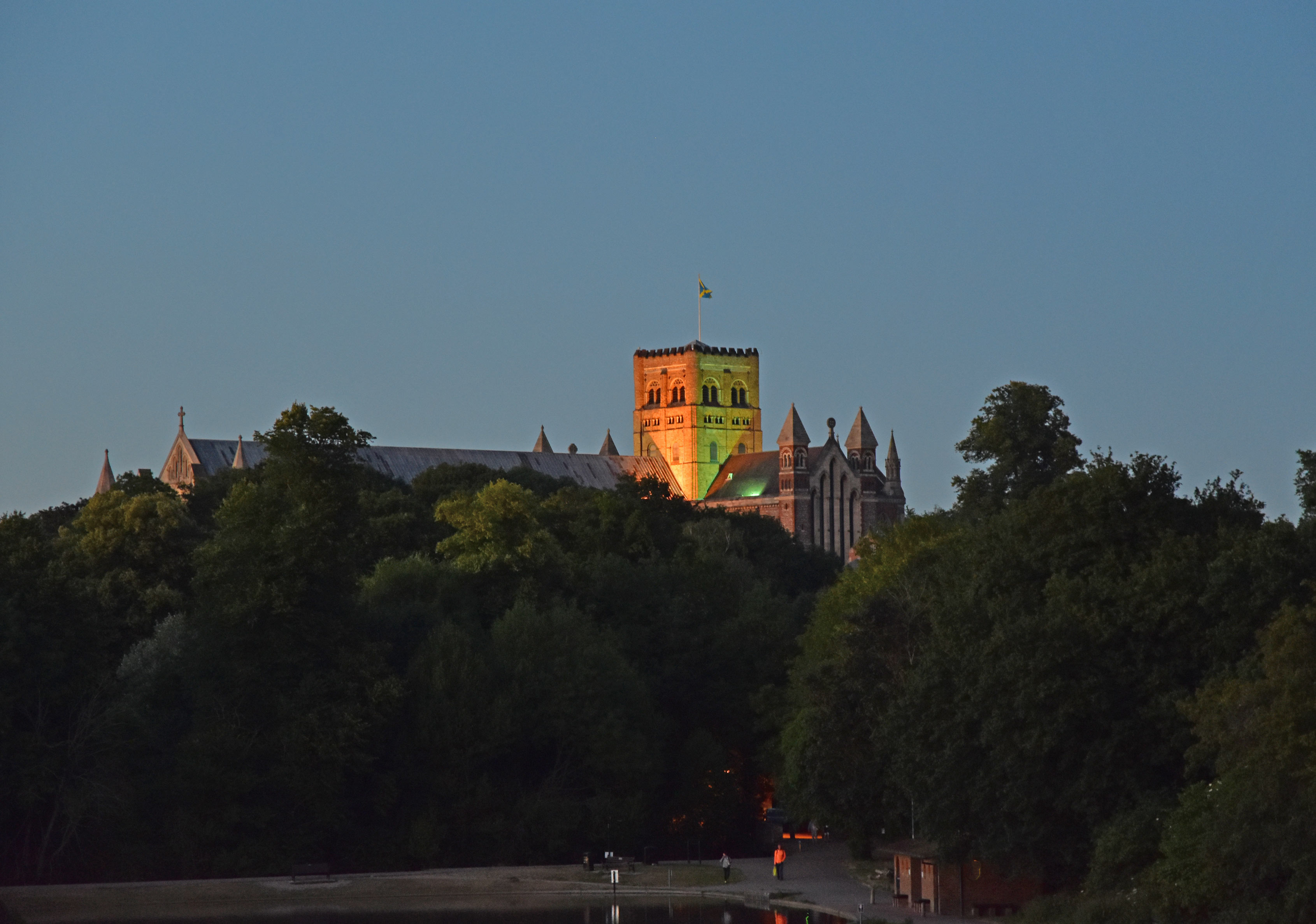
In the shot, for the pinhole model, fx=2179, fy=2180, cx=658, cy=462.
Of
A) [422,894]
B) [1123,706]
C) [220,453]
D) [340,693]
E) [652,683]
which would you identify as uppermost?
[220,453]

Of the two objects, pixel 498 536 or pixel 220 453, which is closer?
pixel 498 536

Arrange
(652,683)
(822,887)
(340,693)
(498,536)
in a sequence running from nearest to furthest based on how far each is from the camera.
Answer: (822,887) < (340,693) < (652,683) < (498,536)

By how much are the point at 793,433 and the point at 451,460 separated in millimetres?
30631

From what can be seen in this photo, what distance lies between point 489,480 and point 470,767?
4681 cm

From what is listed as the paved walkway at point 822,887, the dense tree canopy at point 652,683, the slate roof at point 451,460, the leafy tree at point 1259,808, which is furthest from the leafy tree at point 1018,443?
the slate roof at point 451,460

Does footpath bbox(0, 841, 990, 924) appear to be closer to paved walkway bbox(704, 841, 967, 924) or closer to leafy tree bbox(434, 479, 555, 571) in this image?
paved walkway bbox(704, 841, 967, 924)

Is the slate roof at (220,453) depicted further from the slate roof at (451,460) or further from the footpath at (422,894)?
the footpath at (422,894)

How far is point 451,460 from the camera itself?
17800cm

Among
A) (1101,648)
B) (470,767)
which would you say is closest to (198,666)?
(470,767)

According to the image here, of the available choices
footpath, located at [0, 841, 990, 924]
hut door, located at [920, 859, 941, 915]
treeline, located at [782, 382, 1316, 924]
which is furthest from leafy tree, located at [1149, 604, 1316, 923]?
footpath, located at [0, 841, 990, 924]

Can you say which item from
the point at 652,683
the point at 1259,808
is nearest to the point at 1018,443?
the point at 652,683

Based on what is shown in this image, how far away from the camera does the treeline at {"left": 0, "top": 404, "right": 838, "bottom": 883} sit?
2169 inches

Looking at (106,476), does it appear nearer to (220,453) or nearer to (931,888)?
(220,453)

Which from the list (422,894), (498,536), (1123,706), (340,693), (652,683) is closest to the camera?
(1123,706)
